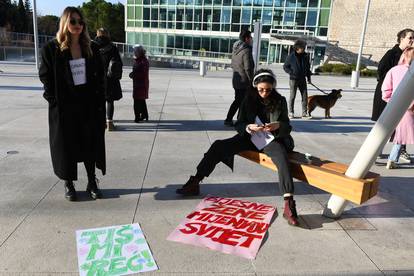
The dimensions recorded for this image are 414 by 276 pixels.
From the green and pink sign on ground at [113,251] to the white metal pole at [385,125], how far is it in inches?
80.9

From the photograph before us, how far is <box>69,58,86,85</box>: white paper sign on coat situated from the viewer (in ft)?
12.9

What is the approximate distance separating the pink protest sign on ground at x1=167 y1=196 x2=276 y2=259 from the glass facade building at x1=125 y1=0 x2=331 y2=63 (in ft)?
114

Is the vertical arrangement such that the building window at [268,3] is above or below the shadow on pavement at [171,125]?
above

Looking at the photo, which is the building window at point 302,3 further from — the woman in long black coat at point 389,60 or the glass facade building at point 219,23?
the woman in long black coat at point 389,60

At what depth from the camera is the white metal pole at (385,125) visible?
3479 mm

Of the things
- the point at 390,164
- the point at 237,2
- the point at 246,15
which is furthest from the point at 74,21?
the point at 237,2

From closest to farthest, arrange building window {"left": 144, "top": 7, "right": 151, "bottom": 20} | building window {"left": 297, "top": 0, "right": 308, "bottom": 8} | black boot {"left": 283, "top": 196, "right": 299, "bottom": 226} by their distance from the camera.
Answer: black boot {"left": 283, "top": 196, "right": 299, "bottom": 226}
building window {"left": 297, "top": 0, "right": 308, "bottom": 8}
building window {"left": 144, "top": 7, "right": 151, "bottom": 20}

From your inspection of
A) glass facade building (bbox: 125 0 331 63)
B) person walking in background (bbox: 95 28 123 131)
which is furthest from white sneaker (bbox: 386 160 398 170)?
glass facade building (bbox: 125 0 331 63)

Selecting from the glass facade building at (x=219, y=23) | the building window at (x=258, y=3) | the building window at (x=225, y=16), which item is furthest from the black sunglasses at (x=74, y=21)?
the building window at (x=225, y=16)

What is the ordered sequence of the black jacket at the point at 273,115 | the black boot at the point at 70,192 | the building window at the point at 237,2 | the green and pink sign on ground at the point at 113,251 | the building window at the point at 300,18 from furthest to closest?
the building window at the point at 237,2
the building window at the point at 300,18
the black jacket at the point at 273,115
the black boot at the point at 70,192
the green and pink sign on ground at the point at 113,251

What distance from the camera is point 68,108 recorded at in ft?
13.0

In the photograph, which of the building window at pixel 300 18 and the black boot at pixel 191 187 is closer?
the black boot at pixel 191 187

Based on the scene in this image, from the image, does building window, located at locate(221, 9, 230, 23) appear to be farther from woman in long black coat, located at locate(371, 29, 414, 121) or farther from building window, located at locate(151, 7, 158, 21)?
woman in long black coat, located at locate(371, 29, 414, 121)

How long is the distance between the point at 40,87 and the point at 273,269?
1212 cm
